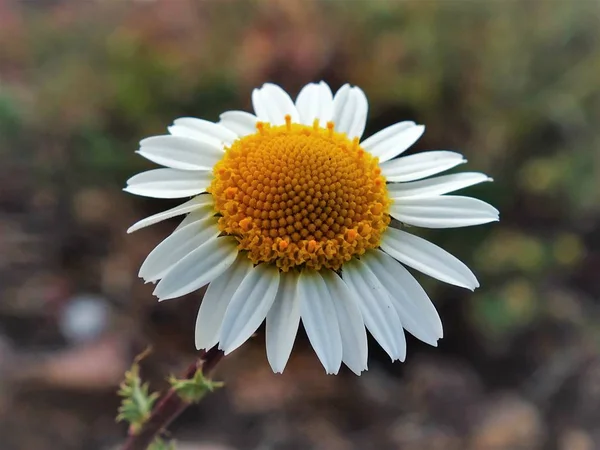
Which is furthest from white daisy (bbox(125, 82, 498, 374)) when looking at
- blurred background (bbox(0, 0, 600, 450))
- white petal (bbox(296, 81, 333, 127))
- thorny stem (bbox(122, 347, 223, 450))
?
blurred background (bbox(0, 0, 600, 450))

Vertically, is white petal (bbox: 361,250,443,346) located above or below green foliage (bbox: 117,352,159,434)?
above

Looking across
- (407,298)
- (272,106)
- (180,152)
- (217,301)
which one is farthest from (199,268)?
(272,106)

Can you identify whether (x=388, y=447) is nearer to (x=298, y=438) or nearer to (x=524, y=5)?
(x=298, y=438)

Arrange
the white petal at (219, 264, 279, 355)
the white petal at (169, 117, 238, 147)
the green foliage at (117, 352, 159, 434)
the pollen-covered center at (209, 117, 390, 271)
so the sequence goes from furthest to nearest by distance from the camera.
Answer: the white petal at (169, 117, 238, 147) < the green foliage at (117, 352, 159, 434) < the pollen-covered center at (209, 117, 390, 271) < the white petal at (219, 264, 279, 355)

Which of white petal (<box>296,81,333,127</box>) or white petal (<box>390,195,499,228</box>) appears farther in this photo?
white petal (<box>296,81,333,127</box>)

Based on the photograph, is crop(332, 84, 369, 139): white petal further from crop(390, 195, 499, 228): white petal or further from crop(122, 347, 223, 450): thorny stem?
crop(122, 347, 223, 450): thorny stem

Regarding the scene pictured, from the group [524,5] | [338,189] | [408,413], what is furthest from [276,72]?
[338,189]
